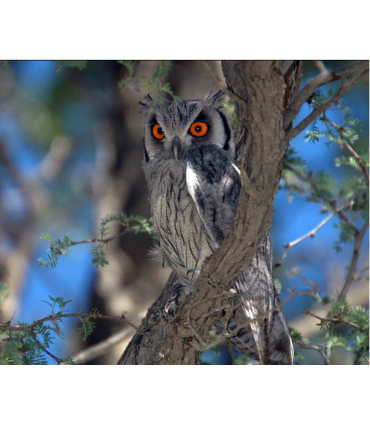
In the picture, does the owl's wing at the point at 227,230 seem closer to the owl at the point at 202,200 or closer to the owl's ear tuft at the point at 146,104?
the owl at the point at 202,200

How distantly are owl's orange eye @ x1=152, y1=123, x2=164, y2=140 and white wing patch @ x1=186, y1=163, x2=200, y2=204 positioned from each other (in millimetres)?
297

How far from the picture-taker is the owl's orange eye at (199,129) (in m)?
2.40

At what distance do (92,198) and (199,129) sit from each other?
4.95ft

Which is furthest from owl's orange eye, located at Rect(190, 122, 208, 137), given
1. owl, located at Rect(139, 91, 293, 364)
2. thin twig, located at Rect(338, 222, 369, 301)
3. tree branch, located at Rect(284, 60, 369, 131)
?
thin twig, located at Rect(338, 222, 369, 301)

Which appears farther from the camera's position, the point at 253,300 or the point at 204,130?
the point at 204,130

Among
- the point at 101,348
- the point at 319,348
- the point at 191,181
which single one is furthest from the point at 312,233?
the point at 101,348

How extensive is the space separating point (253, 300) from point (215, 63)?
1.24 m

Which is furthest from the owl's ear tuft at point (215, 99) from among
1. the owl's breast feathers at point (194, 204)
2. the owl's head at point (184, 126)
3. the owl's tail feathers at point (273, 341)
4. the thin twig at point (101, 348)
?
the thin twig at point (101, 348)

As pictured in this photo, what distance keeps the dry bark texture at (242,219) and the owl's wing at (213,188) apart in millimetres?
199

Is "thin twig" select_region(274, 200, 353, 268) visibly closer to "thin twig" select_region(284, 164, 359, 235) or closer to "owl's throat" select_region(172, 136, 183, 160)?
"thin twig" select_region(284, 164, 359, 235)

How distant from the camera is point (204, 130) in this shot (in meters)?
2.43

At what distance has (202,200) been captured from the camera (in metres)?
2.20
